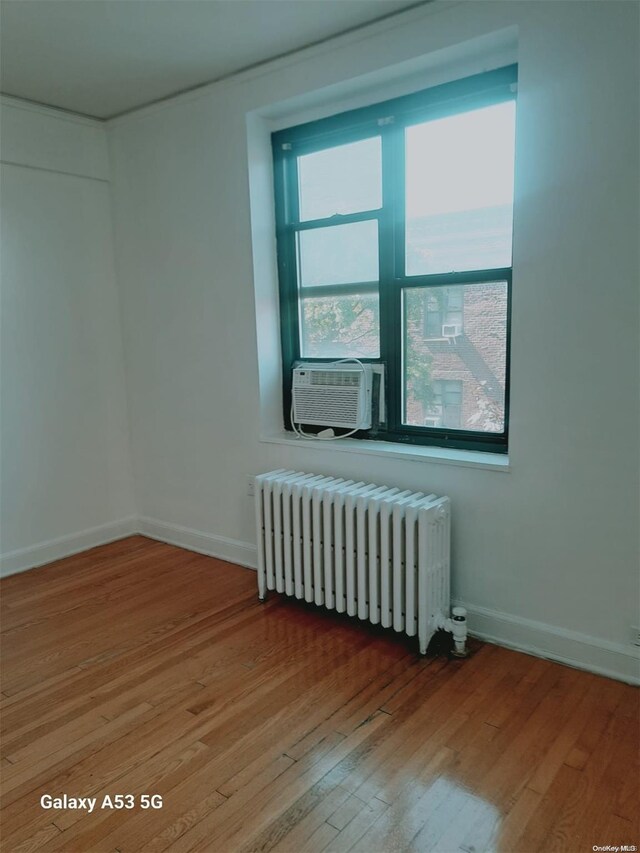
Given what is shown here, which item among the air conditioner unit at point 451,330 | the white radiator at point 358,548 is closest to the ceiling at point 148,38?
the air conditioner unit at point 451,330

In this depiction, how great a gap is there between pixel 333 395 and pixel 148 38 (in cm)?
196

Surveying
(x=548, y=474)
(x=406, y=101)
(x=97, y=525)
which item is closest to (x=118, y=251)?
(x=97, y=525)

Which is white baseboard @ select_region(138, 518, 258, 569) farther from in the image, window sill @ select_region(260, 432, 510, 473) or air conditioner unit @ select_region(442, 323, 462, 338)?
air conditioner unit @ select_region(442, 323, 462, 338)

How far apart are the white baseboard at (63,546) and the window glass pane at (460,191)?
274 cm

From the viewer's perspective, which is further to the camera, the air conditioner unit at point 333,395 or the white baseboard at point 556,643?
the air conditioner unit at point 333,395

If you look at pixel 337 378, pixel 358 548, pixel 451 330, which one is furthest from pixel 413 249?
pixel 358 548

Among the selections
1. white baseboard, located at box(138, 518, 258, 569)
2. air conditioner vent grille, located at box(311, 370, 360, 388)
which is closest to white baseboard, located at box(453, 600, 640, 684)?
air conditioner vent grille, located at box(311, 370, 360, 388)

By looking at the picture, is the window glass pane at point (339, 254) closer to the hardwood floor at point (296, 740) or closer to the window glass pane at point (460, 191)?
the window glass pane at point (460, 191)

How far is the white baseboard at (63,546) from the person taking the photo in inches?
148

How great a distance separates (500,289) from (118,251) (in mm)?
2681

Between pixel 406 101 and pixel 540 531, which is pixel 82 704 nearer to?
pixel 540 531

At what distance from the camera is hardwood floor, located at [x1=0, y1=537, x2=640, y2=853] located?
1768mm

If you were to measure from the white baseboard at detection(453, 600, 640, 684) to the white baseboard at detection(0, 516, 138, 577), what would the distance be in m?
2.54

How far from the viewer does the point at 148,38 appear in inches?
113
